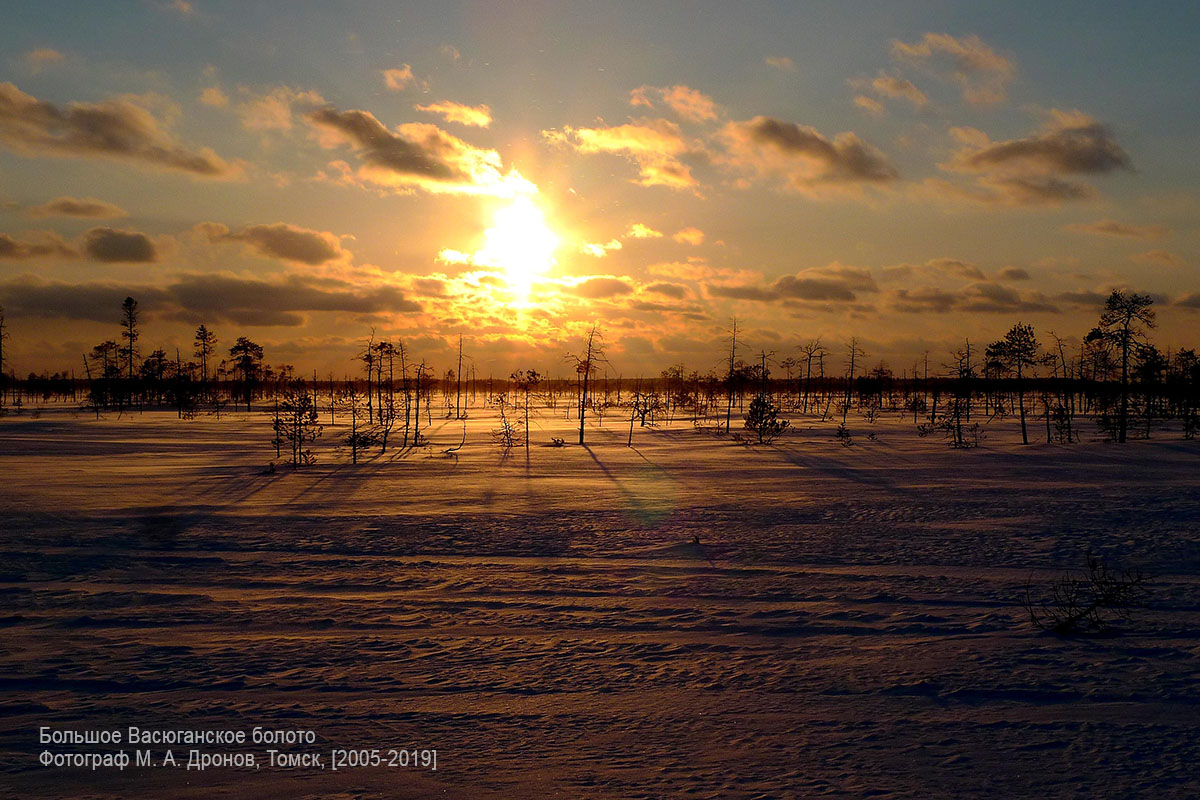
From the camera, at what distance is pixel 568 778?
189 inches

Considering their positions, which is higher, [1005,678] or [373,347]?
[373,347]

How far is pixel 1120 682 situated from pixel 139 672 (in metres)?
8.80

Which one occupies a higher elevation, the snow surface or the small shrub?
the small shrub

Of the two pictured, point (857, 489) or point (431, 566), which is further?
point (857, 489)

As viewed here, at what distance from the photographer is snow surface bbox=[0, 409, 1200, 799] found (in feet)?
16.2

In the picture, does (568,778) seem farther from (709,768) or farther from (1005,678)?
(1005,678)

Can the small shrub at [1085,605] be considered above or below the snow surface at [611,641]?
above

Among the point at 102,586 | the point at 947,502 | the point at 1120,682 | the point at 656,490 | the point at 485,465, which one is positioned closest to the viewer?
the point at 1120,682

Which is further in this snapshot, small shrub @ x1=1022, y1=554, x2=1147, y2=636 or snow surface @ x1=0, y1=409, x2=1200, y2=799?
small shrub @ x1=1022, y1=554, x2=1147, y2=636

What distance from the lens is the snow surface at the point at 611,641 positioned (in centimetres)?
494

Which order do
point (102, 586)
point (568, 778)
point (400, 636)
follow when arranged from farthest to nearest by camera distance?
point (102, 586) < point (400, 636) < point (568, 778)

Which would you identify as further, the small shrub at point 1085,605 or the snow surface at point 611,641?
the small shrub at point 1085,605

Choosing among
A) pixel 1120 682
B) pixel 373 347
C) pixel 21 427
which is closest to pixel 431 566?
pixel 1120 682

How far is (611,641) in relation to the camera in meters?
7.35
